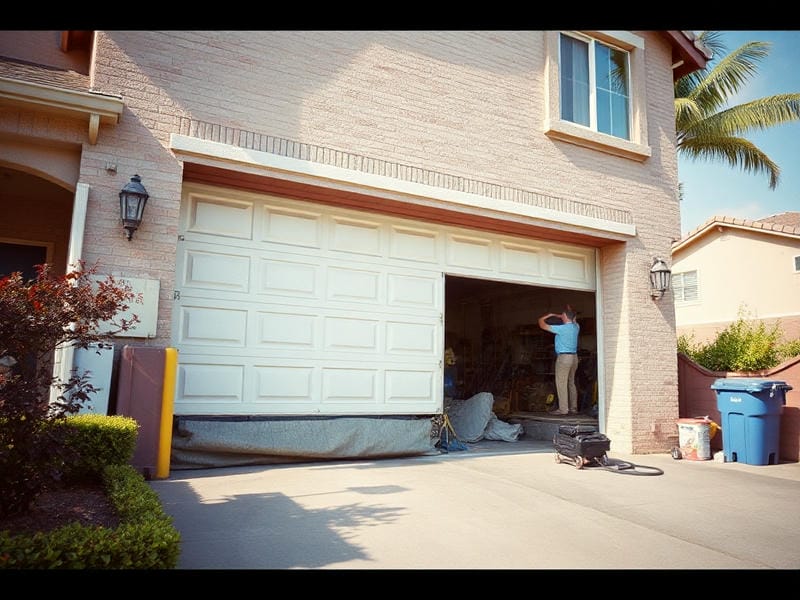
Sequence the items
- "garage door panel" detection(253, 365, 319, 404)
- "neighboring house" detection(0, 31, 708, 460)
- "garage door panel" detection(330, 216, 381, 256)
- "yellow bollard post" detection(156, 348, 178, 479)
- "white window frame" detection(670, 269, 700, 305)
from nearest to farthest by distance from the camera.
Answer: "yellow bollard post" detection(156, 348, 178, 479) → "neighboring house" detection(0, 31, 708, 460) → "garage door panel" detection(253, 365, 319, 404) → "garage door panel" detection(330, 216, 381, 256) → "white window frame" detection(670, 269, 700, 305)

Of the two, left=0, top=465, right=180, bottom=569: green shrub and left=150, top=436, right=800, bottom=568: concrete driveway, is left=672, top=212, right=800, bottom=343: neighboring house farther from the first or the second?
left=0, top=465, right=180, bottom=569: green shrub

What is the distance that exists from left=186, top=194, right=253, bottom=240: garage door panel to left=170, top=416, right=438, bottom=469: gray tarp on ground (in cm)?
219

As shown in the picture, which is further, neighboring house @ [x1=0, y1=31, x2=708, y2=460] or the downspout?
neighboring house @ [x1=0, y1=31, x2=708, y2=460]

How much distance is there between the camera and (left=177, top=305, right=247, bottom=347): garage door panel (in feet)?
21.3

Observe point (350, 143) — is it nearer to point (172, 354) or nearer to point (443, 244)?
point (443, 244)

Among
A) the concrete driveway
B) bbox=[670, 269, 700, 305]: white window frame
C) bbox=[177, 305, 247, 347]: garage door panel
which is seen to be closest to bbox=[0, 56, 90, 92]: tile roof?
bbox=[177, 305, 247, 347]: garage door panel

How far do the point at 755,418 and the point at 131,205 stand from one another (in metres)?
8.07

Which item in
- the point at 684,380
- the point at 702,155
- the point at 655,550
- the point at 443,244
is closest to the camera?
the point at 655,550

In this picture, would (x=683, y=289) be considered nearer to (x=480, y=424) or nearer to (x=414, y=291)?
(x=480, y=424)

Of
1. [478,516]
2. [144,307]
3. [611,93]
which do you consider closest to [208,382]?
[144,307]

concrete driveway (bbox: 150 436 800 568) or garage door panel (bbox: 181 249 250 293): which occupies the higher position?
garage door panel (bbox: 181 249 250 293)

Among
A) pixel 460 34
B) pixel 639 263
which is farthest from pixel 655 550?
pixel 460 34

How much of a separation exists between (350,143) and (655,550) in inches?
214
